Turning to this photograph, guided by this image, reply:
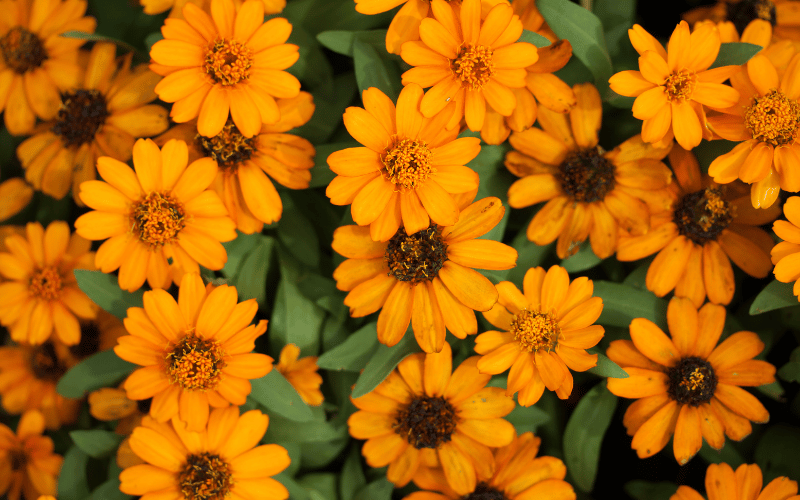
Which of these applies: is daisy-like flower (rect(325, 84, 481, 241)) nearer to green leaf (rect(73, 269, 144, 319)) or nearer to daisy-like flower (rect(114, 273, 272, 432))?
daisy-like flower (rect(114, 273, 272, 432))

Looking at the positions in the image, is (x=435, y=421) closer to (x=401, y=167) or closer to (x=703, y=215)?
(x=401, y=167)

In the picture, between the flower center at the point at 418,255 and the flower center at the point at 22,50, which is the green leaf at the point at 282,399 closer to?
the flower center at the point at 418,255

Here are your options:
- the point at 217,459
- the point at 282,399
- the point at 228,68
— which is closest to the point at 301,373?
the point at 282,399

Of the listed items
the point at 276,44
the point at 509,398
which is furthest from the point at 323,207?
the point at 509,398

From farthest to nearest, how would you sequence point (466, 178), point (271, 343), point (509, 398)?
point (271, 343)
point (509, 398)
point (466, 178)

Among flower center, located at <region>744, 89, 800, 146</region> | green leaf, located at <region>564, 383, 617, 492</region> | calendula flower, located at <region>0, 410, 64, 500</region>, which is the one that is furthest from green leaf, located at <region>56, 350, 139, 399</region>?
flower center, located at <region>744, 89, 800, 146</region>

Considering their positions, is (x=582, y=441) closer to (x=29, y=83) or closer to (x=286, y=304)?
(x=286, y=304)
